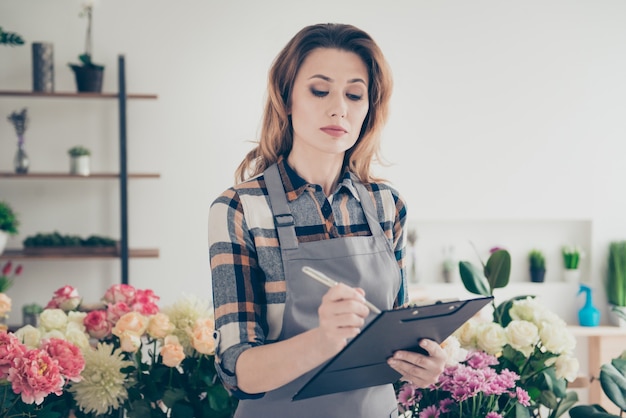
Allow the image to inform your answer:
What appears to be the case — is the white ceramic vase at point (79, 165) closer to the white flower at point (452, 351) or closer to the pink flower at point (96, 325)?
the pink flower at point (96, 325)

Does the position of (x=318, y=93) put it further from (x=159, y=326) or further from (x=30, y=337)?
(x=30, y=337)

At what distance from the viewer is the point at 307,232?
1437 millimetres

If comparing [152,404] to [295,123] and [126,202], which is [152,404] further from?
[126,202]

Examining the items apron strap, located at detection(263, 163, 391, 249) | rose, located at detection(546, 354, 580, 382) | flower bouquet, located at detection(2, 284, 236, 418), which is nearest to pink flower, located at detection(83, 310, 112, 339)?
flower bouquet, located at detection(2, 284, 236, 418)

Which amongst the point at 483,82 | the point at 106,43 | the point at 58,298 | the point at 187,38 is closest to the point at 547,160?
the point at 483,82

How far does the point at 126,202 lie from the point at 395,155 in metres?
1.83

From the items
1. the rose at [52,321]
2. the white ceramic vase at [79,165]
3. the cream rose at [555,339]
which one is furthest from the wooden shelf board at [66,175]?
the cream rose at [555,339]

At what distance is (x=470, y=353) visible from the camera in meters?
1.65

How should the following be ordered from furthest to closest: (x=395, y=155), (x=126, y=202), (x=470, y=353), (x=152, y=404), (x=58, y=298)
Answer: (x=395, y=155)
(x=126, y=202)
(x=58, y=298)
(x=152, y=404)
(x=470, y=353)

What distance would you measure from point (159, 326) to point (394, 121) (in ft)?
11.5

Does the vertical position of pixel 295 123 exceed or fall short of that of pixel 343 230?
it exceeds it

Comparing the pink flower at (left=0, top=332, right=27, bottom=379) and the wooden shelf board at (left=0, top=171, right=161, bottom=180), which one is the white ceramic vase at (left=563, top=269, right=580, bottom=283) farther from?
the pink flower at (left=0, top=332, right=27, bottom=379)

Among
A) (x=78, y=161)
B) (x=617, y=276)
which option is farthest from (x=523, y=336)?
(x=617, y=276)

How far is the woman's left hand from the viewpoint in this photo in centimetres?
128
